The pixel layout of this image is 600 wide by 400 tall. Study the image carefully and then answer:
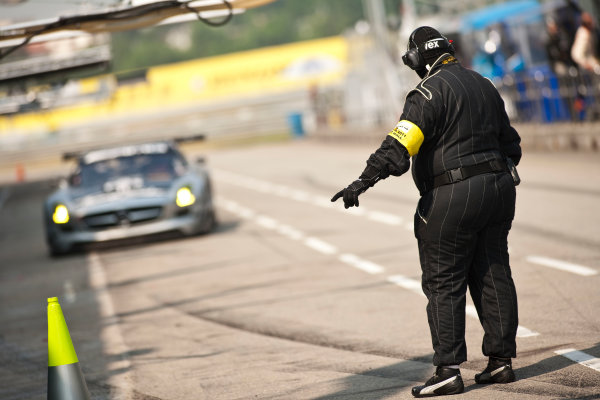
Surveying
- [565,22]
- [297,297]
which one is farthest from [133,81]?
[297,297]

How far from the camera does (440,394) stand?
582cm

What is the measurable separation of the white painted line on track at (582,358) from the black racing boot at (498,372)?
0.48 meters

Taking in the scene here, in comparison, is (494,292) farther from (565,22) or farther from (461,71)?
(565,22)

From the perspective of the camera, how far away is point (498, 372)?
5930 mm

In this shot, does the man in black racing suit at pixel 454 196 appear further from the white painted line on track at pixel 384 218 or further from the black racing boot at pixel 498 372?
the white painted line on track at pixel 384 218

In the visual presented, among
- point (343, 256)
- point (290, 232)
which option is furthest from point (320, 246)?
point (290, 232)

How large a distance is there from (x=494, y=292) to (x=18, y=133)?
57.7 meters

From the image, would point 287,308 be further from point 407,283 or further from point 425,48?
point 425,48

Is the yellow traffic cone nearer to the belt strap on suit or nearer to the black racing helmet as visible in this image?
the belt strap on suit

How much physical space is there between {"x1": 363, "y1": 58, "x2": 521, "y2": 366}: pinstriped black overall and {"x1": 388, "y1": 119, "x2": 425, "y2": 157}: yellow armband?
0.09 ft

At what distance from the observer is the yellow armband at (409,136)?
225 inches

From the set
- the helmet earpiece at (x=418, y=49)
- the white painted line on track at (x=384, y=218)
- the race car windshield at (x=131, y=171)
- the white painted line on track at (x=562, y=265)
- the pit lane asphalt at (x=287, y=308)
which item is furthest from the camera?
the race car windshield at (x=131, y=171)

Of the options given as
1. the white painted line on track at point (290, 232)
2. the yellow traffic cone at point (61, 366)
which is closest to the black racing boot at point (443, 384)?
the yellow traffic cone at point (61, 366)

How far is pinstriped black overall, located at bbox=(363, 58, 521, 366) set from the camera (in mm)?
5805
